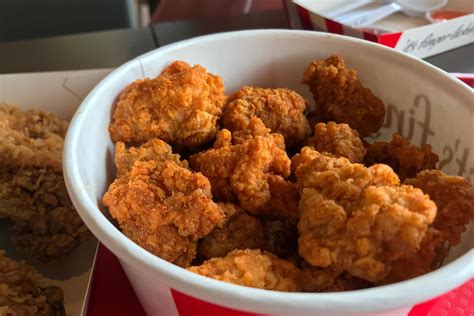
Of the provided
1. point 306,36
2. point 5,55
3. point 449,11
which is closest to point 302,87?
point 306,36

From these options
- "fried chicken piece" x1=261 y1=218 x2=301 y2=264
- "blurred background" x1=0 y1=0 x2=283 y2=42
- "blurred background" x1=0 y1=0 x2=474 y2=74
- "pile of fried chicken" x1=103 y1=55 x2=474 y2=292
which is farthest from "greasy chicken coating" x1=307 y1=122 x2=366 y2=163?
"blurred background" x1=0 y1=0 x2=283 y2=42

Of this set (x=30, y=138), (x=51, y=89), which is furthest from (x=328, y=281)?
(x=51, y=89)

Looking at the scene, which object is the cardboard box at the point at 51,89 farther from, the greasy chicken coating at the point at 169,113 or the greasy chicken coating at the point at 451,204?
the greasy chicken coating at the point at 451,204

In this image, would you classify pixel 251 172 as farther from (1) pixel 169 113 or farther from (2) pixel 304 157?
(1) pixel 169 113

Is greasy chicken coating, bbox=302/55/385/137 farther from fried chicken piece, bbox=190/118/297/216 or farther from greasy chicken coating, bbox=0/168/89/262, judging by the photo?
greasy chicken coating, bbox=0/168/89/262

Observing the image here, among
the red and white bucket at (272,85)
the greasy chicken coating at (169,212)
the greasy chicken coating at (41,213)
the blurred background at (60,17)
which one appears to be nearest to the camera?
the red and white bucket at (272,85)

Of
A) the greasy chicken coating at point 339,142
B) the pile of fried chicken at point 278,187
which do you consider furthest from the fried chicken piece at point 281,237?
the greasy chicken coating at point 339,142

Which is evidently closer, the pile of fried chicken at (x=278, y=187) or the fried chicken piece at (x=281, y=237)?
the pile of fried chicken at (x=278, y=187)
